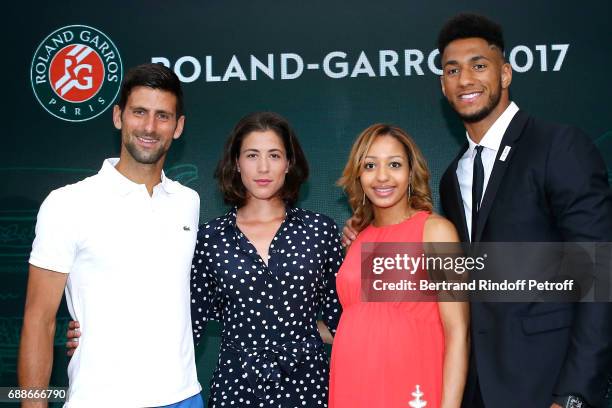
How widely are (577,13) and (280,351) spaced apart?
3275 millimetres

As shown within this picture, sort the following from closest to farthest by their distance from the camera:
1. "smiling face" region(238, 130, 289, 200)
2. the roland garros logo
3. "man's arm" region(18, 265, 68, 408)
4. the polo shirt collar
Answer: "man's arm" region(18, 265, 68, 408) → the polo shirt collar → "smiling face" region(238, 130, 289, 200) → the roland garros logo

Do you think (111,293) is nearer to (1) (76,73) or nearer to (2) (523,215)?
(2) (523,215)

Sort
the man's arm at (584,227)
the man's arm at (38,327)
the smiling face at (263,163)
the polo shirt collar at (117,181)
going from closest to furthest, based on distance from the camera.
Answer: the man's arm at (584,227) → the man's arm at (38,327) → the polo shirt collar at (117,181) → the smiling face at (263,163)

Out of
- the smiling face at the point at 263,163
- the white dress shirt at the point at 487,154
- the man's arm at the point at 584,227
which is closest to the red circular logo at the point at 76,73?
the smiling face at the point at 263,163

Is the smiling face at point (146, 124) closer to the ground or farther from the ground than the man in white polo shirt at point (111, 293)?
farther from the ground

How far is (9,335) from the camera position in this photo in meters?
4.69

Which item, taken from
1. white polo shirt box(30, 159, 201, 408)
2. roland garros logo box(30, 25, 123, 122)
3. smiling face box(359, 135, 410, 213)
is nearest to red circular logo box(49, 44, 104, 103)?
roland garros logo box(30, 25, 123, 122)

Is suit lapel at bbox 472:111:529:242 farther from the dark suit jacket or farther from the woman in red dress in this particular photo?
the woman in red dress

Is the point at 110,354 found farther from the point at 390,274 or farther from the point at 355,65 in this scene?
the point at 355,65

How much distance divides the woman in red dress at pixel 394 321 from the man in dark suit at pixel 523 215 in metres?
0.10

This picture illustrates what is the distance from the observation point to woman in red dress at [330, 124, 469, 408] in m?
2.25

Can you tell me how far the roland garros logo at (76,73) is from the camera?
476cm
